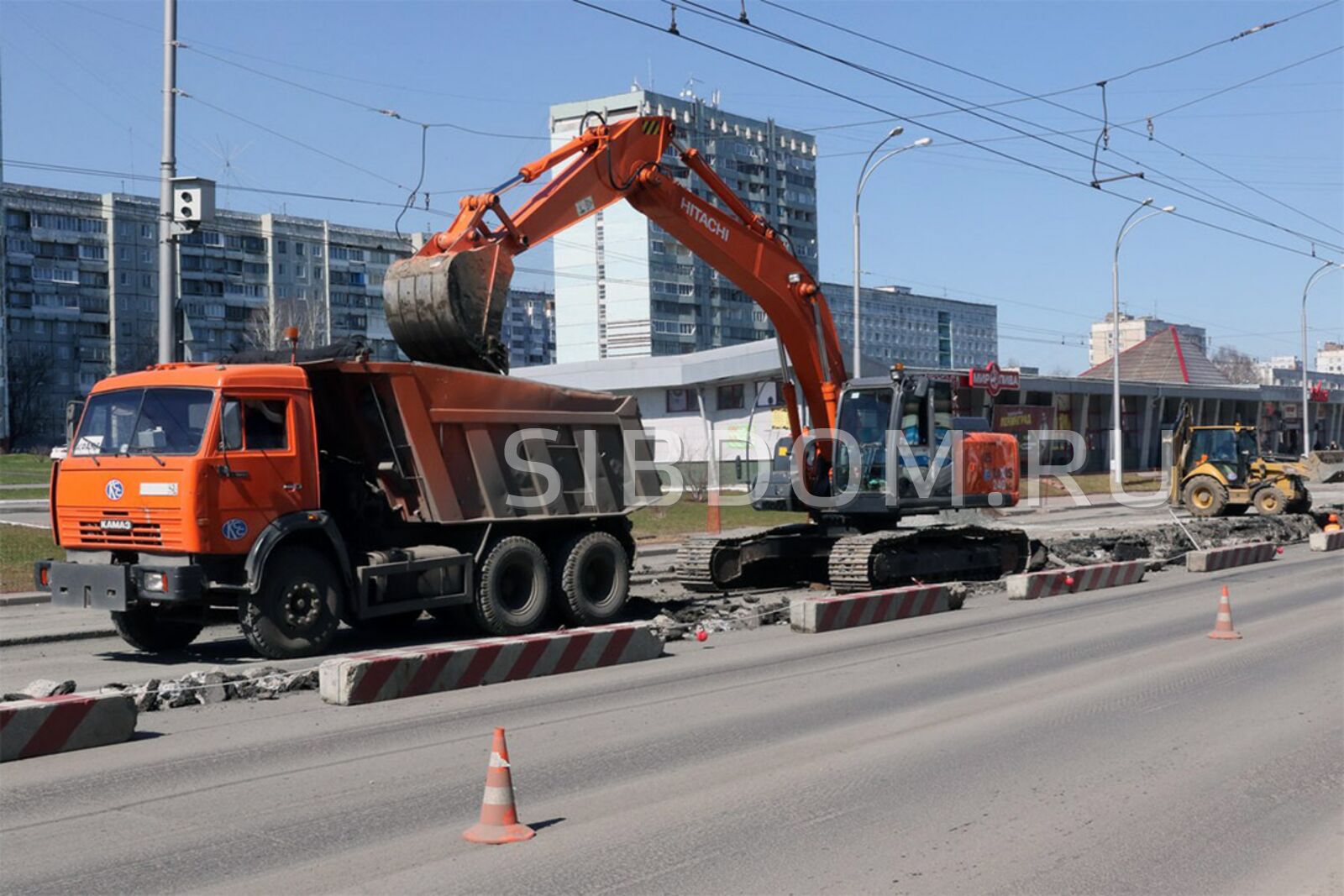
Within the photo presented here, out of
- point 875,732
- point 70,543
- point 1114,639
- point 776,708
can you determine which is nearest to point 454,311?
point 70,543

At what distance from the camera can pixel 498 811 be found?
714 cm

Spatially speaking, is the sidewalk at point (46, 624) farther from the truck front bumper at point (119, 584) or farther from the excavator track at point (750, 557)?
the excavator track at point (750, 557)

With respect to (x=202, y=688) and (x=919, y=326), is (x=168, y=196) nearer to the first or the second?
(x=202, y=688)

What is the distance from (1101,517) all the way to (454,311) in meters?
30.5

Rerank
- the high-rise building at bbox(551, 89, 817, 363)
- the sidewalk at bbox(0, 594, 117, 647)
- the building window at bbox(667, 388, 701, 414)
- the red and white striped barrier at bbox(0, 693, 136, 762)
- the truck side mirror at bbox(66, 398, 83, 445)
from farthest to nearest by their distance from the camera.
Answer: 1. the high-rise building at bbox(551, 89, 817, 363)
2. the building window at bbox(667, 388, 701, 414)
3. the sidewalk at bbox(0, 594, 117, 647)
4. the truck side mirror at bbox(66, 398, 83, 445)
5. the red and white striped barrier at bbox(0, 693, 136, 762)

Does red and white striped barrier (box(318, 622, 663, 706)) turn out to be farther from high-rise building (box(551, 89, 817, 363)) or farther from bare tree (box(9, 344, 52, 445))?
high-rise building (box(551, 89, 817, 363))

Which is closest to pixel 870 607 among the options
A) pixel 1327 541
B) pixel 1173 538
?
pixel 1173 538

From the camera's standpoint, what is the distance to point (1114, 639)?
14.9 meters

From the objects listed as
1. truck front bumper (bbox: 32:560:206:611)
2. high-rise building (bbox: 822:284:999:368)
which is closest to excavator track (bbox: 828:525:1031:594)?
truck front bumper (bbox: 32:560:206:611)

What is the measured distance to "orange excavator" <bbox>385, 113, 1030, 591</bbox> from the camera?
17438 mm

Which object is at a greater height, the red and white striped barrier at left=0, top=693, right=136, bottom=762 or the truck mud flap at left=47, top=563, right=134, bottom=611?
the truck mud flap at left=47, top=563, right=134, bottom=611

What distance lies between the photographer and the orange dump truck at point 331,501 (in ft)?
41.6

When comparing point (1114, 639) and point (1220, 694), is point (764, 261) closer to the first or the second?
point (1114, 639)

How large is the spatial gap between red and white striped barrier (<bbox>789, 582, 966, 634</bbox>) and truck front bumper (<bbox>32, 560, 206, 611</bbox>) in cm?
654
